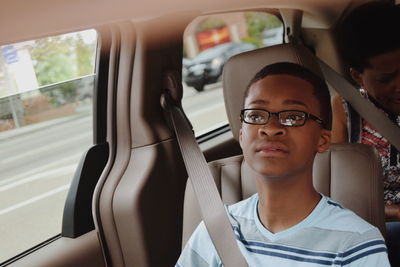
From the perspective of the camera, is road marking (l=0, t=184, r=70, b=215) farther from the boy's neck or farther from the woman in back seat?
the woman in back seat

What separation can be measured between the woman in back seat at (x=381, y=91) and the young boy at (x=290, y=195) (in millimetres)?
523

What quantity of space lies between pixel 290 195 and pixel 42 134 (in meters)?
1.08

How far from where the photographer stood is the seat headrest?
1753 mm

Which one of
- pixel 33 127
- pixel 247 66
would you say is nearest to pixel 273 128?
pixel 247 66

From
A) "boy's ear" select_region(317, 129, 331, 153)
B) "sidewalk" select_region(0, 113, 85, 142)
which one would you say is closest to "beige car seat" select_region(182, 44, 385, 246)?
"boy's ear" select_region(317, 129, 331, 153)

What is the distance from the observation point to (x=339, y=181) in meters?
1.54

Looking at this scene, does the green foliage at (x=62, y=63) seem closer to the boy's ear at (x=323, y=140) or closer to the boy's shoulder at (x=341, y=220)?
the boy's ear at (x=323, y=140)

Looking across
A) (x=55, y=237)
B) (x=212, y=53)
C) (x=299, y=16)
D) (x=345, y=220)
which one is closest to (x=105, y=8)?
(x=345, y=220)

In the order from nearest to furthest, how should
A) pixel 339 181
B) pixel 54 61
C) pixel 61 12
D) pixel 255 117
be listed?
pixel 61 12, pixel 255 117, pixel 339 181, pixel 54 61

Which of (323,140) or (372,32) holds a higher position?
(372,32)

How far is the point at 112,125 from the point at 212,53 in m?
5.06

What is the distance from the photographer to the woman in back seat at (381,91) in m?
1.83

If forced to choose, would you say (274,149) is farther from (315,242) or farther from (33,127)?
(33,127)

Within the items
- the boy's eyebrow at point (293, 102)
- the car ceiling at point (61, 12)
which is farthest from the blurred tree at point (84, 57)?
the car ceiling at point (61, 12)
